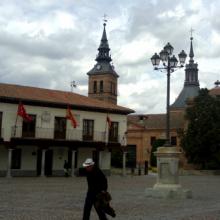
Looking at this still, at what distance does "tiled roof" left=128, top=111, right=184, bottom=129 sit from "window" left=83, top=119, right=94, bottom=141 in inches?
1379

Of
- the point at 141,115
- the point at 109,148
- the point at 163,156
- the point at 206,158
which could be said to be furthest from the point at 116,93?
the point at 163,156

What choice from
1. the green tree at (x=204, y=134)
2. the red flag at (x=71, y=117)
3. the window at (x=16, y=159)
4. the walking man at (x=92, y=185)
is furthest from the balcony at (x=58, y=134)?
the walking man at (x=92, y=185)

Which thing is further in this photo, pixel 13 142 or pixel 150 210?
pixel 13 142

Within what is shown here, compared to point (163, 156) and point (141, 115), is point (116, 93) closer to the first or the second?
point (141, 115)

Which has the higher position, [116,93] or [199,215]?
[116,93]

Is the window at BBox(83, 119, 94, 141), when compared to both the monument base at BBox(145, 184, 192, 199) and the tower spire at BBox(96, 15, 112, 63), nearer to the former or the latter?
the monument base at BBox(145, 184, 192, 199)

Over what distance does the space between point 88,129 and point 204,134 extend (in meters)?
14.0

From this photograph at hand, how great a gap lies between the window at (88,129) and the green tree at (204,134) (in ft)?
43.8

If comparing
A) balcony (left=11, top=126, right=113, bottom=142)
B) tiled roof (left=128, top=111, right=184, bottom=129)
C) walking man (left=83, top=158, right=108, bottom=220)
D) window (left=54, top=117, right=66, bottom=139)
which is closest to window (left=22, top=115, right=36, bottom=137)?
balcony (left=11, top=126, right=113, bottom=142)

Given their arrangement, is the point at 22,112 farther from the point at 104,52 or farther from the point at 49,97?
the point at 104,52

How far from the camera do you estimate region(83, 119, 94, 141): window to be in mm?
41647

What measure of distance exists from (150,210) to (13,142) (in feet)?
78.7

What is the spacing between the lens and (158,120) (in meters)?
79.6

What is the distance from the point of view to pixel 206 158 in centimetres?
5103
